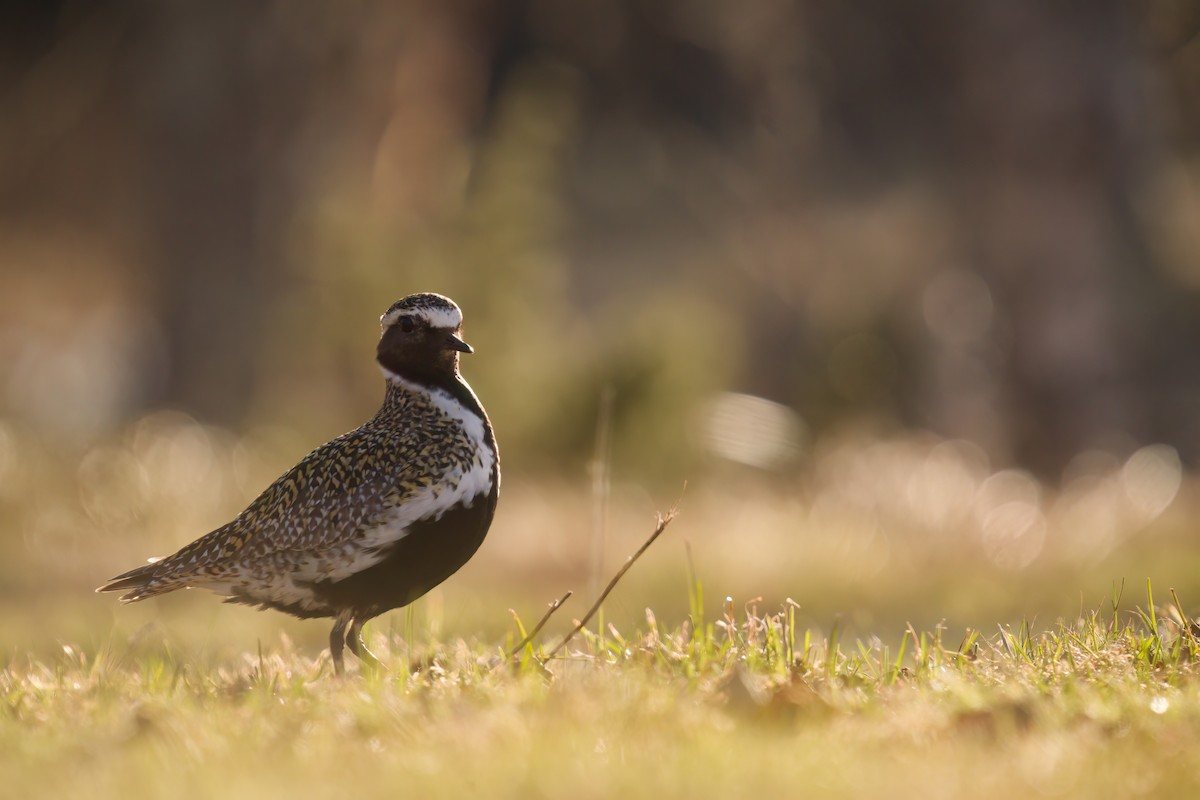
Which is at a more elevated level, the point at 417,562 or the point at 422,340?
the point at 422,340

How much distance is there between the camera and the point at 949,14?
48.1 ft

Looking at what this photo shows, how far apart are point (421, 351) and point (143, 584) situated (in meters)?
1.47

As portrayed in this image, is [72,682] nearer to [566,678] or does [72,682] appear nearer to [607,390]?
[566,678]

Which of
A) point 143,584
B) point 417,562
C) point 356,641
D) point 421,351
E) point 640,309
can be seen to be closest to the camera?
point 417,562

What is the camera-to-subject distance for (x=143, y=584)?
570 centimetres

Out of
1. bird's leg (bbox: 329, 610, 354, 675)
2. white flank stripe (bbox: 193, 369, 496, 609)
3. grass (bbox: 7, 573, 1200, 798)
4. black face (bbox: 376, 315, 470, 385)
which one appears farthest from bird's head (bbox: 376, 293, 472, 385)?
grass (bbox: 7, 573, 1200, 798)

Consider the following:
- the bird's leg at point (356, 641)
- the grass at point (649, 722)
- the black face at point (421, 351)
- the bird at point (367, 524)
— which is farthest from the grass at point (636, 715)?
the black face at point (421, 351)

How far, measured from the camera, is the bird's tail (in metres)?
5.62

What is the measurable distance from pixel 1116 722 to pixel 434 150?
55.2ft

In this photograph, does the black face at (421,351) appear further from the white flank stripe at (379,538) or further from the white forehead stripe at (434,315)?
the white flank stripe at (379,538)

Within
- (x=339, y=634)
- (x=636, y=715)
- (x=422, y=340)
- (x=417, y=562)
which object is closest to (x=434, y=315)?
(x=422, y=340)

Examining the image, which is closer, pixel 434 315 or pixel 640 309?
pixel 434 315

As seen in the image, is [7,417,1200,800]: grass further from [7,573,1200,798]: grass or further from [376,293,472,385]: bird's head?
[376,293,472,385]: bird's head

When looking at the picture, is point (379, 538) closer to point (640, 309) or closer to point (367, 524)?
point (367, 524)
